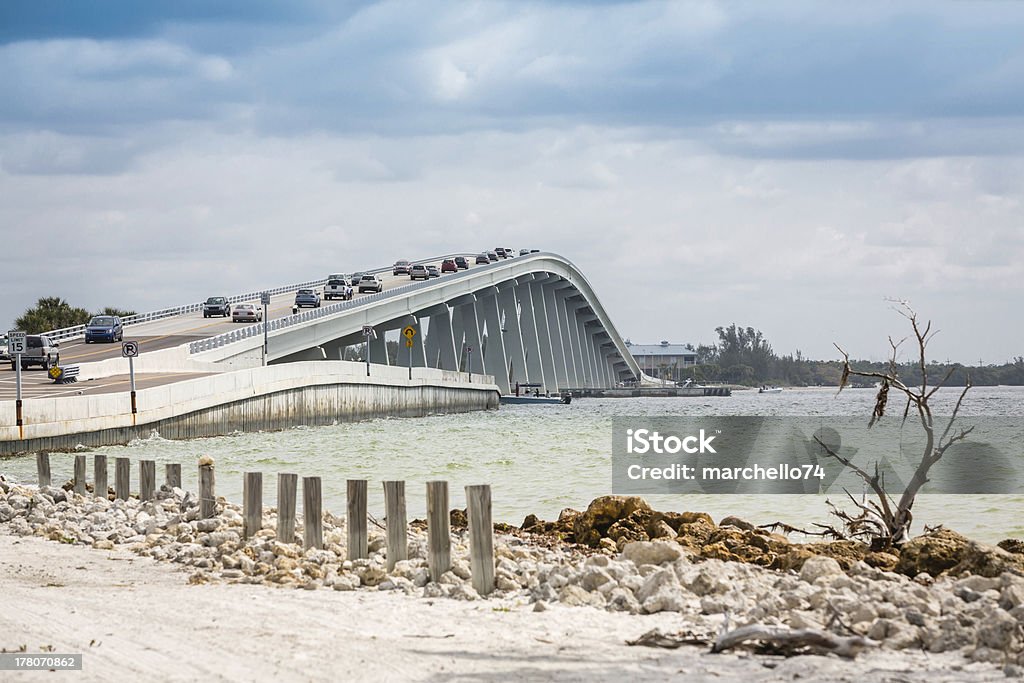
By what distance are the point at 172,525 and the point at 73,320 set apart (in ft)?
331

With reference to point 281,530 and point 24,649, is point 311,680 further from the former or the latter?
point 281,530

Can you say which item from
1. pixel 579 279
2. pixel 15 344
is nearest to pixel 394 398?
pixel 15 344

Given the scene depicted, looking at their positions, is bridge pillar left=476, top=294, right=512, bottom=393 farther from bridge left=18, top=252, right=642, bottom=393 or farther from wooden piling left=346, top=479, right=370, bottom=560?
wooden piling left=346, top=479, right=370, bottom=560

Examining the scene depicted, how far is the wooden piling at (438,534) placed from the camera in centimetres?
1105

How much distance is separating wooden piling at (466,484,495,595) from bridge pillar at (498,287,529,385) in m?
108

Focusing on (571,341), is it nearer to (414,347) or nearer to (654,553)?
(414,347)

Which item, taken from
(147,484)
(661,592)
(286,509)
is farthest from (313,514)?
(147,484)

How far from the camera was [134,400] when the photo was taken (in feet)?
122

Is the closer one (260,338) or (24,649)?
(24,649)

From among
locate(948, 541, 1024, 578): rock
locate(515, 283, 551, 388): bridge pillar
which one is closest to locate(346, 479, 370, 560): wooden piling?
locate(948, 541, 1024, 578): rock

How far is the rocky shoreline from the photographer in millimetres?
8805

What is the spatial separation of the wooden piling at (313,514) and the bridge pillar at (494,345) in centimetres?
10150

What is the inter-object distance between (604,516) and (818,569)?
4.56m

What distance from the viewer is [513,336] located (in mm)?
123312
